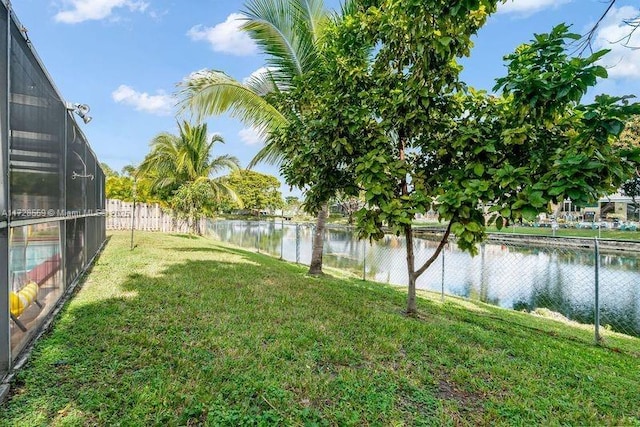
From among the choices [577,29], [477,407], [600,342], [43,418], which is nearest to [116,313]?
[43,418]

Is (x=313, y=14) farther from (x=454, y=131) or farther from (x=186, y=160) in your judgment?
(x=186, y=160)

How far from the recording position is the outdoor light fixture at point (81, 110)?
4.31 metres

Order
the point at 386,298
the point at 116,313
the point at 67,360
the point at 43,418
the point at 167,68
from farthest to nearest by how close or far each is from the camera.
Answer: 1. the point at 167,68
2. the point at 386,298
3. the point at 116,313
4. the point at 67,360
5. the point at 43,418

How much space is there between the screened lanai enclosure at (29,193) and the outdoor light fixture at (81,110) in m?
0.03

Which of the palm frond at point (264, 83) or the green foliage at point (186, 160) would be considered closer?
the palm frond at point (264, 83)

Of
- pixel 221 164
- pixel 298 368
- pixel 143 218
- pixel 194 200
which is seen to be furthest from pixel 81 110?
pixel 143 218

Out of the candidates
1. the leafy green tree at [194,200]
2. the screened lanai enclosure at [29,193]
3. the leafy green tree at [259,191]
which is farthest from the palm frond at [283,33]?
the leafy green tree at [259,191]

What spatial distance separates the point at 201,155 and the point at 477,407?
685 inches

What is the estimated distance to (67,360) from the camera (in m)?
2.45

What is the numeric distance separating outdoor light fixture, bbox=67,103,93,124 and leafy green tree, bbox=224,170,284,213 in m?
39.3

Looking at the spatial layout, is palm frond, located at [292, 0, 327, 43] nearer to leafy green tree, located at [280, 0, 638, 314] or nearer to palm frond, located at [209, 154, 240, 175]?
leafy green tree, located at [280, 0, 638, 314]

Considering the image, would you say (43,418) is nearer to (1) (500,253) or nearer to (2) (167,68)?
(1) (500,253)

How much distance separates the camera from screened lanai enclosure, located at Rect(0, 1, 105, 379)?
215cm

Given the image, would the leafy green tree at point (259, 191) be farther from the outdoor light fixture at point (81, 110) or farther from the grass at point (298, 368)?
the grass at point (298, 368)
